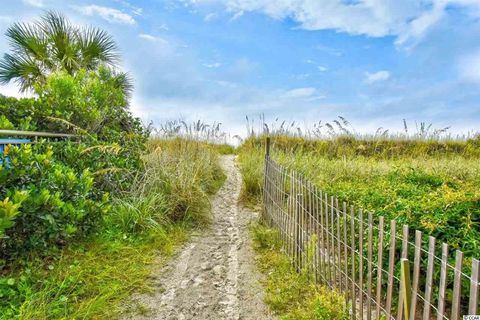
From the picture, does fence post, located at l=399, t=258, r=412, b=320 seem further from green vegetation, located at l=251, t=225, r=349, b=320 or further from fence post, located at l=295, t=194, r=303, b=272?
fence post, located at l=295, t=194, r=303, b=272

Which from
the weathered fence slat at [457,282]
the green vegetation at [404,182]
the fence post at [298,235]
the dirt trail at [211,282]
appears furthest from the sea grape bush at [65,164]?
the weathered fence slat at [457,282]

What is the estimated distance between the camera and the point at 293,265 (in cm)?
385

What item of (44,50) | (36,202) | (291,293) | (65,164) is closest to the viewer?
→ (291,293)

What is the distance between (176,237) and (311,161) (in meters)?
4.30

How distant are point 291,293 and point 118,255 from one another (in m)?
2.18

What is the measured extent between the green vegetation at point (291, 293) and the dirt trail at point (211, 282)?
0.44 ft

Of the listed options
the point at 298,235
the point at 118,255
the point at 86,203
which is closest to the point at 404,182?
the point at 298,235

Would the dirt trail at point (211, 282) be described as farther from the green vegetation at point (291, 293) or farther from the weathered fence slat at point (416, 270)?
the weathered fence slat at point (416, 270)

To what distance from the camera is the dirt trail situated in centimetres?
311

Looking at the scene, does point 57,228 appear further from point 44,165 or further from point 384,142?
point 384,142

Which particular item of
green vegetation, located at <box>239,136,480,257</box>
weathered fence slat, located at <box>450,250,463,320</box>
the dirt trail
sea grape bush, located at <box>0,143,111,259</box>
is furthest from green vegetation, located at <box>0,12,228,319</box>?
weathered fence slat, located at <box>450,250,463,320</box>

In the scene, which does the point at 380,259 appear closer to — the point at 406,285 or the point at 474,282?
the point at 406,285

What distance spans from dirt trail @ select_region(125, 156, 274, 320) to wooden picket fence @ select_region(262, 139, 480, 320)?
0.62 m

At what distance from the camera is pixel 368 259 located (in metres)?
2.38
